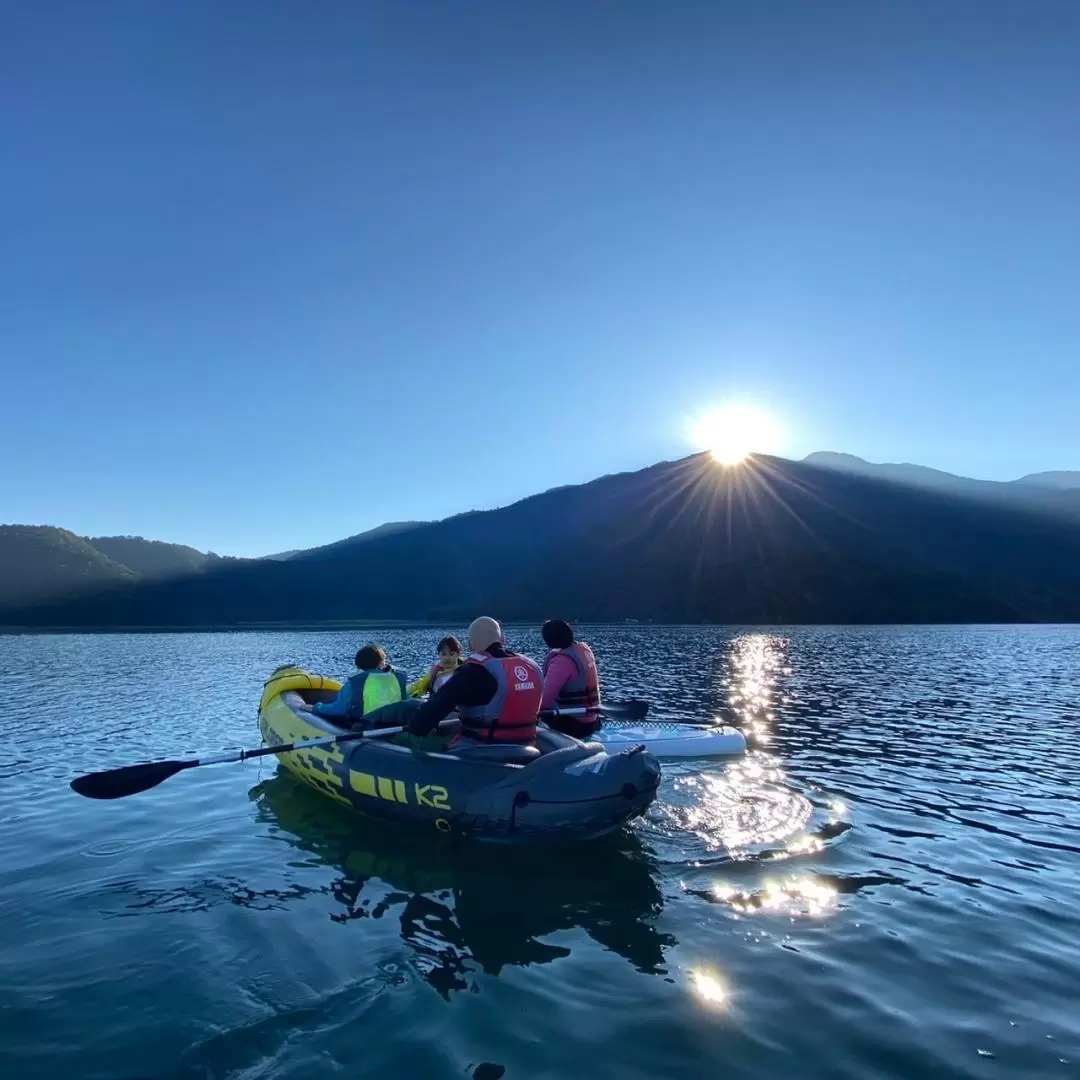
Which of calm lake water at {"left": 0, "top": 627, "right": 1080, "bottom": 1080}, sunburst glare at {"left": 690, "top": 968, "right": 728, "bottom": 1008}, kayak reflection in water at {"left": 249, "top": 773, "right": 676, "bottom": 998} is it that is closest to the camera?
calm lake water at {"left": 0, "top": 627, "right": 1080, "bottom": 1080}

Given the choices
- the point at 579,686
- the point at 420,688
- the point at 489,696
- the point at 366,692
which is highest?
the point at 489,696

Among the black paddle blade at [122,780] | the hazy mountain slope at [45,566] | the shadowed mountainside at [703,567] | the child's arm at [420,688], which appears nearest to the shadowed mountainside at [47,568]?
the hazy mountain slope at [45,566]

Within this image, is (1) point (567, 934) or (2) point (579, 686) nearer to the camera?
(1) point (567, 934)

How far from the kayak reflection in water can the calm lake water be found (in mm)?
39

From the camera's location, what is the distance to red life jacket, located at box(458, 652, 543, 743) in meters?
9.58

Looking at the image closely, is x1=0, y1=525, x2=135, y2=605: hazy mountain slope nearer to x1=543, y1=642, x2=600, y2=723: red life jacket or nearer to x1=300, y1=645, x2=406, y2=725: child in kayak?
x1=300, y1=645, x2=406, y2=725: child in kayak

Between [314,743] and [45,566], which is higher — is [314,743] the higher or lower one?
the lower one

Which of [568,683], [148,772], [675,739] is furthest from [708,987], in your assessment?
[675,739]

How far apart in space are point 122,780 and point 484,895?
5.11m

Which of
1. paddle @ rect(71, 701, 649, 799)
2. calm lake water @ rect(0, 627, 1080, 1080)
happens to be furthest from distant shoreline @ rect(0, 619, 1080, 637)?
paddle @ rect(71, 701, 649, 799)

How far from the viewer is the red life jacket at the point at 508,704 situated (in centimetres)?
958

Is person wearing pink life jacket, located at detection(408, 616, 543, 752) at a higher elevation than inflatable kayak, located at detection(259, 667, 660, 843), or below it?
higher

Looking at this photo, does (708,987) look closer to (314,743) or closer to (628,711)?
(314,743)

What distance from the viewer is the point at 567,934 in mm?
7047
